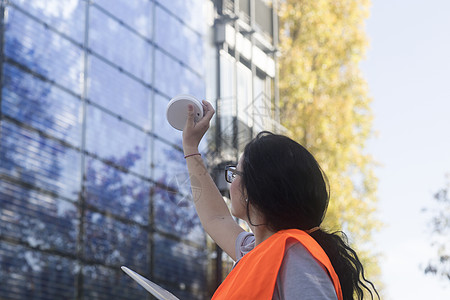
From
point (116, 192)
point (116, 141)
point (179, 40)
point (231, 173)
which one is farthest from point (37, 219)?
point (231, 173)

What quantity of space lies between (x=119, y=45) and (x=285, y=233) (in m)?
8.54

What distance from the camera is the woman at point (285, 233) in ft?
5.90

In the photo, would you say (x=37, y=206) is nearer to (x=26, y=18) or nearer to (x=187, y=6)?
(x=26, y=18)

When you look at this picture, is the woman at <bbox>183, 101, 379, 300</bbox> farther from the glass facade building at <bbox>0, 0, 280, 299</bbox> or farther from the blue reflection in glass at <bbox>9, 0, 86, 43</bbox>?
the blue reflection in glass at <bbox>9, 0, 86, 43</bbox>

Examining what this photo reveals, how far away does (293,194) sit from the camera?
1978 mm

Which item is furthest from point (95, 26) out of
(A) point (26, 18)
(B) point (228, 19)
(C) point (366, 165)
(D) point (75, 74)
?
(C) point (366, 165)

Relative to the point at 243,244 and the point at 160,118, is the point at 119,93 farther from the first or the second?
the point at 243,244

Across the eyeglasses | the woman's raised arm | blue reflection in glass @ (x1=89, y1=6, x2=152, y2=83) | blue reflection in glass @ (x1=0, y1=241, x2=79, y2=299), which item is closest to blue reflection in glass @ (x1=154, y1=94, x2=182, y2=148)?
blue reflection in glass @ (x1=89, y1=6, x2=152, y2=83)

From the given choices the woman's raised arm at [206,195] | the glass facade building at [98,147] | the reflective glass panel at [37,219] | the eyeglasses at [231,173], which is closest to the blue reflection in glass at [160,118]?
the glass facade building at [98,147]

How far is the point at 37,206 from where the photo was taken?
8211mm

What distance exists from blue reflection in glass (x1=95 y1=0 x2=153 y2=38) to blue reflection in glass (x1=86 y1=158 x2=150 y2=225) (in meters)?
1.99

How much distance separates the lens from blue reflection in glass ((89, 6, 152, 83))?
9.72 meters

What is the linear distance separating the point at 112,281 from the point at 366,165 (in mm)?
10763

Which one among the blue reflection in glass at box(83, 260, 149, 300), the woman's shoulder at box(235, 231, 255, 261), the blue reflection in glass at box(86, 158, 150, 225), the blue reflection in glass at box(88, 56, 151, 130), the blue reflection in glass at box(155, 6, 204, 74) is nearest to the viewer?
the woman's shoulder at box(235, 231, 255, 261)
